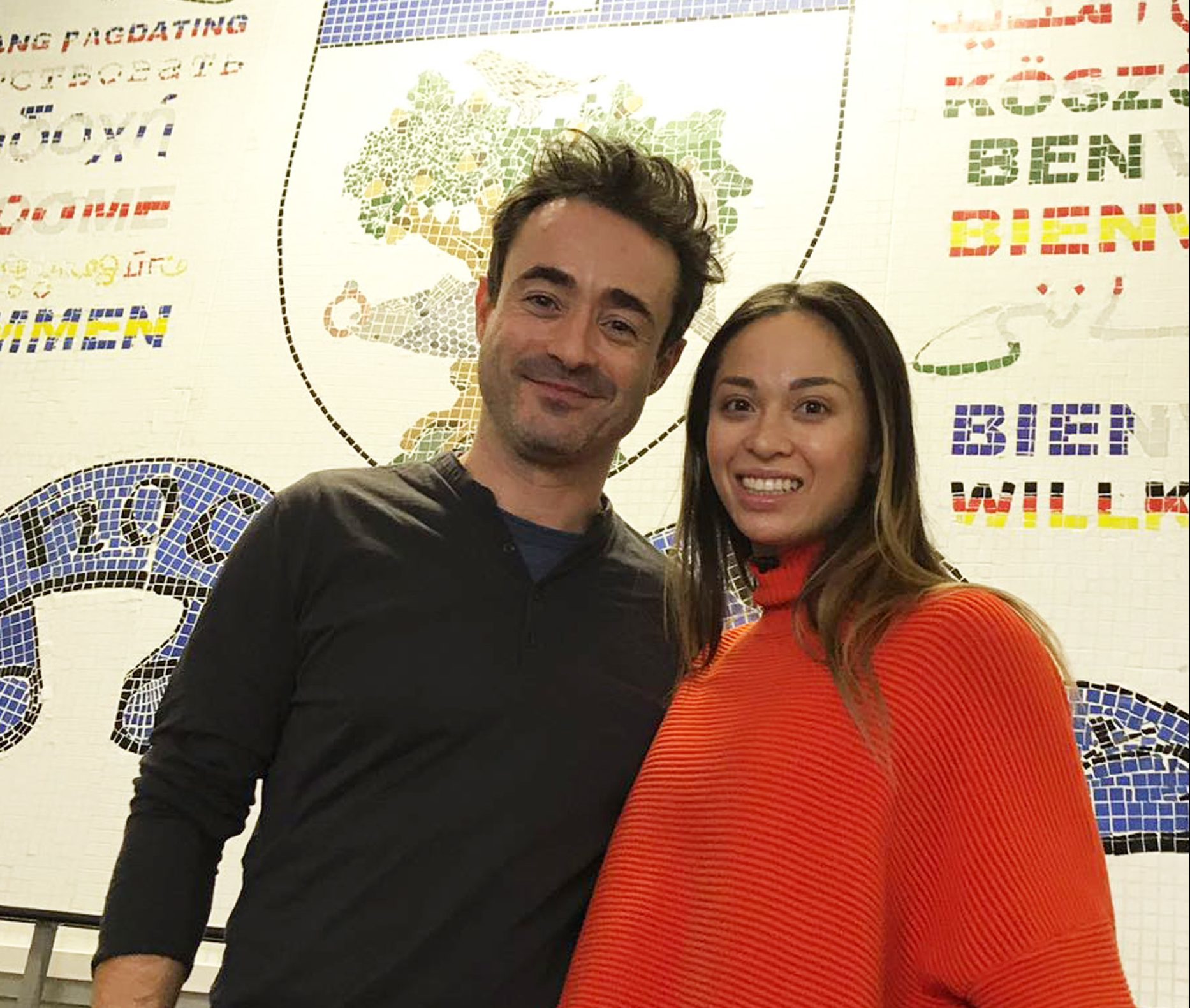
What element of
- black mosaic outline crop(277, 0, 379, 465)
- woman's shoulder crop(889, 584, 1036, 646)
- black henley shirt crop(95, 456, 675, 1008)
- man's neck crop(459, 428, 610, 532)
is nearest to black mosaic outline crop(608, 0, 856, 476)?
black mosaic outline crop(277, 0, 379, 465)

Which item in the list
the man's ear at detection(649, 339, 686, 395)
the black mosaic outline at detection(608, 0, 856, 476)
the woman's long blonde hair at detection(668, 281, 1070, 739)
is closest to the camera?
the woman's long blonde hair at detection(668, 281, 1070, 739)

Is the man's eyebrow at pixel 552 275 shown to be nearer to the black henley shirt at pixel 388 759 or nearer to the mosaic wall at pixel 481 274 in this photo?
the black henley shirt at pixel 388 759

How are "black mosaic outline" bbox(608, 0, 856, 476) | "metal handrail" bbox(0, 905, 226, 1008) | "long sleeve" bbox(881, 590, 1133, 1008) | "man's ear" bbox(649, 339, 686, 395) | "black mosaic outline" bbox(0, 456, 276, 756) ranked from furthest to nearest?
"black mosaic outline" bbox(0, 456, 276, 756) → "black mosaic outline" bbox(608, 0, 856, 476) → "metal handrail" bbox(0, 905, 226, 1008) → "man's ear" bbox(649, 339, 686, 395) → "long sleeve" bbox(881, 590, 1133, 1008)

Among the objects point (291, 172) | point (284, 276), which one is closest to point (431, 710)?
point (284, 276)

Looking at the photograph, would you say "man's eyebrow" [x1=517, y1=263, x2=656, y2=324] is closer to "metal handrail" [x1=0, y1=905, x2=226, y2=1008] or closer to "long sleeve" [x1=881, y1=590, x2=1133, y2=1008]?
"long sleeve" [x1=881, y1=590, x2=1133, y2=1008]

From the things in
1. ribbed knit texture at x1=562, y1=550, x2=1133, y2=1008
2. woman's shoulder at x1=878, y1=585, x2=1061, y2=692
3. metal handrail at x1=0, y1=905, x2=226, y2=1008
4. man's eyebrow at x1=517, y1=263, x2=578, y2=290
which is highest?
man's eyebrow at x1=517, y1=263, x2=578, y2=290

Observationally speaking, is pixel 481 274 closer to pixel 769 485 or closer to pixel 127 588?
pixel 127 588

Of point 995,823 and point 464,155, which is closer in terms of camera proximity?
point 995,823

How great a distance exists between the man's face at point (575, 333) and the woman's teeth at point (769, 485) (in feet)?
0.72

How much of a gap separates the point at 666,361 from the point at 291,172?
1.22m

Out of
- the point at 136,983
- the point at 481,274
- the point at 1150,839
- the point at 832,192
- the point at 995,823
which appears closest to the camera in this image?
the point at 995,823

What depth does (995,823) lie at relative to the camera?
48.2 inches

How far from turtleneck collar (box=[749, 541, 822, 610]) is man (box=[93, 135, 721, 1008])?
15 cm

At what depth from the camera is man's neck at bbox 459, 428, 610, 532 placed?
161 centimetres
